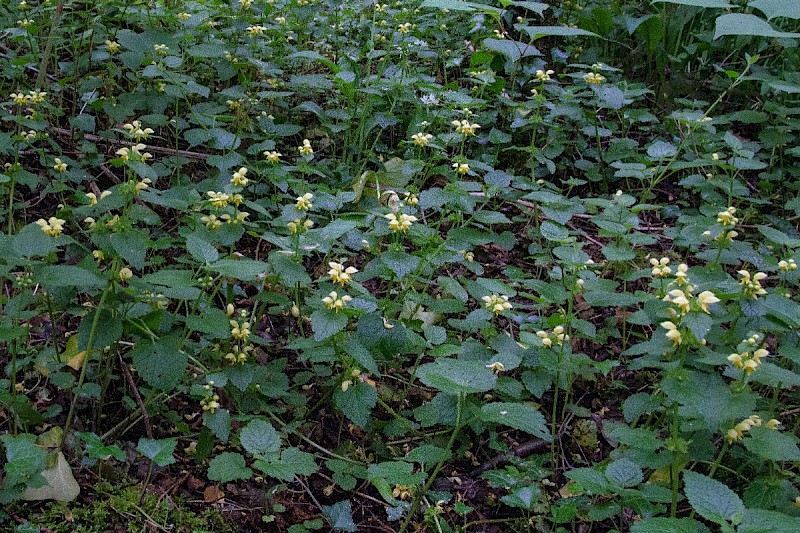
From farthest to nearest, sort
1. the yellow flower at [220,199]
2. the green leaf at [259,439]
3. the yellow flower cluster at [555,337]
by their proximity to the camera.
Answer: the yellow flower cluster at [555,337] < the yellow flower at [220,199] < the green leaf at [259,439]

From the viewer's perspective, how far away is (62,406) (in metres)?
2.16

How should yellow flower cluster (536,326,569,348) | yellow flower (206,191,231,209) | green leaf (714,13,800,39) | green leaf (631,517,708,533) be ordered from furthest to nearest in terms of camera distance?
1. green leaf (714,13,800,39)
2. yellow flower cluster (536,326,569,348)
3. yellow flower (206,191,231,209)
4. green leaf (631,517,708,533)

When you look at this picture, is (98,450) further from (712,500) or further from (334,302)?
(712,500)

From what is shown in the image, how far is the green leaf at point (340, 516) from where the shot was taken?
190 cm

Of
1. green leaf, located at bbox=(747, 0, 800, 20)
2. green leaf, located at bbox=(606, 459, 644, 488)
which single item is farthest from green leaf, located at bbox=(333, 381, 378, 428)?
green leaf, located at bbox=(747, 0, 800, 20)

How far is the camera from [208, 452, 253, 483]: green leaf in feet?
5.67

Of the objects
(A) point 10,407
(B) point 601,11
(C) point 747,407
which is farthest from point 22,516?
(B) point 601,11

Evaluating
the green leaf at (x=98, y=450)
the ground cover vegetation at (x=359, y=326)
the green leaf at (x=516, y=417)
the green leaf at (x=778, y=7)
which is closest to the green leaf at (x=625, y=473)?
the ground cover vegetation at (x=359, y=326)

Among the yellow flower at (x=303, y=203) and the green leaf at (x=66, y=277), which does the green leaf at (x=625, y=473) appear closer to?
the yellow flower at (x=303, y=203)

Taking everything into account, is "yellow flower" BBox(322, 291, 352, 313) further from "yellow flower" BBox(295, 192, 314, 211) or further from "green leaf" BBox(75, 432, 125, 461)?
"green leaf" BBox(75, 432, 125, 461)

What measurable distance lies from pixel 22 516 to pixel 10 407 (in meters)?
0.34

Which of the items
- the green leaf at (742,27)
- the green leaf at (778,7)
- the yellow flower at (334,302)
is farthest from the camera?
the green leaf at (778,7)

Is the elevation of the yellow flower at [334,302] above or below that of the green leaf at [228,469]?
above

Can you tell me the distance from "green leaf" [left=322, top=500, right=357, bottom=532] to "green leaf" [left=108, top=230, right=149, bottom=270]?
2.87 feet
